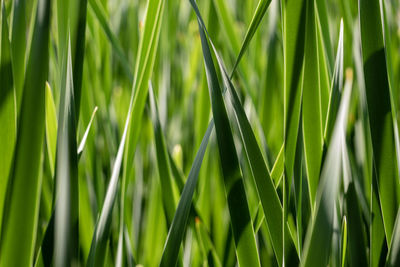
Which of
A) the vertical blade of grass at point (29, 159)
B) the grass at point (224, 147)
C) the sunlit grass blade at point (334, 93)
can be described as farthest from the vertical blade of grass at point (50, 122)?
the sunlit grass blade at point (334, 93)

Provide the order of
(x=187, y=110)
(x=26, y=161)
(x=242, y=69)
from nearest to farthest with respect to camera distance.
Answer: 1. (x=26, y=161)
2. (x=242, y=69)
3. (x=187, y=110)

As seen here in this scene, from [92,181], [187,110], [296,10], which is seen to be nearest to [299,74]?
[296,10]

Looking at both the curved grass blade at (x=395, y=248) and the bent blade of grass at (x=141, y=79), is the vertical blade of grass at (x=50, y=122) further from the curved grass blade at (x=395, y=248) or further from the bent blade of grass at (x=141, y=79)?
the curved grass blade at (x=395, y=248)

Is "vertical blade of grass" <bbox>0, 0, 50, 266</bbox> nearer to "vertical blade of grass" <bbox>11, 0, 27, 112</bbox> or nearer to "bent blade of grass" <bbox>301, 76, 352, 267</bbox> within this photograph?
"vertical blade of grass" <bbox>11, 0, 27, 112</bbox>

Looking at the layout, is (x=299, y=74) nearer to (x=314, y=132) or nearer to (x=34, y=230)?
(x=314, y=132)

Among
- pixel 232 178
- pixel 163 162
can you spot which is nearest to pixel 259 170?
pixel 232 178

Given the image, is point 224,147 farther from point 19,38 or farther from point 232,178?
point 19,38

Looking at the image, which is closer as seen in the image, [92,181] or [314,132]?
[314,132]
